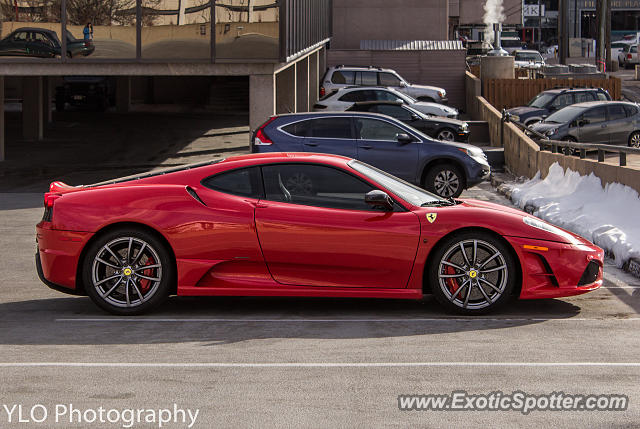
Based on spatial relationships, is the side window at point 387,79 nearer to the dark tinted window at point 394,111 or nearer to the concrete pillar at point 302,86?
the concrete pillar at point 302,86

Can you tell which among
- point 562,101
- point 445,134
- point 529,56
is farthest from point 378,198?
point 529,56

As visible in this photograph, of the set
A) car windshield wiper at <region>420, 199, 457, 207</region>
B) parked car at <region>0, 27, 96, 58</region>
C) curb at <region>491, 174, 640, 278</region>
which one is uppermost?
parked car at <region>0, 27, 96, 58</region>

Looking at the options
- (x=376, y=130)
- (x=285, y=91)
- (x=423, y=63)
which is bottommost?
(x=376, y=130)

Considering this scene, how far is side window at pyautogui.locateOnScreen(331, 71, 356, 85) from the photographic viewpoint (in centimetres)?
3528

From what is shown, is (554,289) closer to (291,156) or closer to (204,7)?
(291,156)

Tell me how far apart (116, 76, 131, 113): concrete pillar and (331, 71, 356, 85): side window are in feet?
40.6

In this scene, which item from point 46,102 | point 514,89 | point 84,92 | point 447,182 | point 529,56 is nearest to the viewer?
point 447,182

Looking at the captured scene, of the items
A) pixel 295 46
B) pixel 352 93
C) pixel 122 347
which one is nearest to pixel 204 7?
pixel 295 46

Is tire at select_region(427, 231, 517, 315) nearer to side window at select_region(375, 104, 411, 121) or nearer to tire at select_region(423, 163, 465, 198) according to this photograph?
tire at select_region(423, 163, 465, 198)

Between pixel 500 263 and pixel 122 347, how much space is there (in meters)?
3.17

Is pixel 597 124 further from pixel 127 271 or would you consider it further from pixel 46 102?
pixel 127 271

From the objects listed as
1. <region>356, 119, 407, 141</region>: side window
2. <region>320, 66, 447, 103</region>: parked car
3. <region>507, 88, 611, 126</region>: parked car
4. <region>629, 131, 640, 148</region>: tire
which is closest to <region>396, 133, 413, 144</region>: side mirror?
<region>356, 119, 407, 141</region>: side window

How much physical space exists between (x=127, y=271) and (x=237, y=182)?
1.19 m

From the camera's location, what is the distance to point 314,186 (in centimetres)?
876
